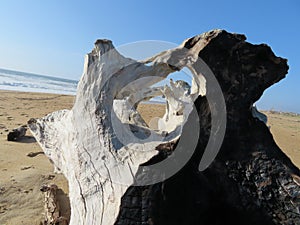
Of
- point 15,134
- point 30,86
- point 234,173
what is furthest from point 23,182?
point 30,86

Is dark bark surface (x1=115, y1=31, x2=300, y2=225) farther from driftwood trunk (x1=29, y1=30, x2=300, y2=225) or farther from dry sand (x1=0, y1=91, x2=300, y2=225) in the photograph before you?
dry sand (x1=0, y1=91, x2=300, y2=225)

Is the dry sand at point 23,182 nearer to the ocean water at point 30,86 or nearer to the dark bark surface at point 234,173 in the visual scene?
the dark bark surface at point 234,173

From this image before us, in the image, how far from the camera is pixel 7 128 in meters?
6.66

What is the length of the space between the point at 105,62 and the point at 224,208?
1501mm

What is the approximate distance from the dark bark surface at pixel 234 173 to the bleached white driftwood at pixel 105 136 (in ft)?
0.50

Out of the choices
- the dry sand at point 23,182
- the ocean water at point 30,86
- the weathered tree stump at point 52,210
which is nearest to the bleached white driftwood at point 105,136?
the weathered tree stump at point 52,210

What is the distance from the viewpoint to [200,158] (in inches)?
74.0

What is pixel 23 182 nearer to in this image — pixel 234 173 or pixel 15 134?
pixel 15 134

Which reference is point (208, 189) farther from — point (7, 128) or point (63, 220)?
point (7, 128)

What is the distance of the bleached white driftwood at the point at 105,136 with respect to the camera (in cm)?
179

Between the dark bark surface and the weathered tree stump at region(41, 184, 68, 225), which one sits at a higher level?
the dark bark surface

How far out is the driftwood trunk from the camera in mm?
1698

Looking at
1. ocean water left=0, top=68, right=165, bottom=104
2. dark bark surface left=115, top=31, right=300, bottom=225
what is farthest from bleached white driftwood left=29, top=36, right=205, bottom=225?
ocean water left=0, top=68, right=165, bottom=104

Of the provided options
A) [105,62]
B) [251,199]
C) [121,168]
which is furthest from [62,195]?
[251,199]
